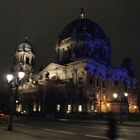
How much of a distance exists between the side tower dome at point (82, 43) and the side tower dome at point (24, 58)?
11726 millimetres

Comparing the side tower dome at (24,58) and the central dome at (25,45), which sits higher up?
the central dome at (25,45)

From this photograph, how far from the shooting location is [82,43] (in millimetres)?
87062

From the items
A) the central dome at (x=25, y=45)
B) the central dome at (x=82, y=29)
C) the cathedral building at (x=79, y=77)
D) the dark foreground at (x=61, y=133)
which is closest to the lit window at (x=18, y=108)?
the cathedral building at (x=79, y=77)

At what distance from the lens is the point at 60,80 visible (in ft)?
278

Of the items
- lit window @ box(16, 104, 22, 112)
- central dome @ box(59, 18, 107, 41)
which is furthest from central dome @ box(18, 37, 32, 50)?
lit window @ box(16, 104, 22, 112)

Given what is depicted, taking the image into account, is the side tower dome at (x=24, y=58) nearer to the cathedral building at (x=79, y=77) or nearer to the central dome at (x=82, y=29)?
the cathedral building at (x=79, y=77)

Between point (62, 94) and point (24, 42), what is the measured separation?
113ft

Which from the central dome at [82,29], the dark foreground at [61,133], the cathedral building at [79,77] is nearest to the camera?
the dark foreground at [61,133]

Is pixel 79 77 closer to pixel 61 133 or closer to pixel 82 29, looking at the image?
pixel 82 29

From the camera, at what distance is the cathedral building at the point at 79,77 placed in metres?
77.4

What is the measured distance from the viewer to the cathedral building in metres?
77.4

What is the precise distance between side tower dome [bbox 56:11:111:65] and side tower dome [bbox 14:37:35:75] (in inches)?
462

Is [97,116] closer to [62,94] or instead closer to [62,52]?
[62,94]

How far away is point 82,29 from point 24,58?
23.2m
